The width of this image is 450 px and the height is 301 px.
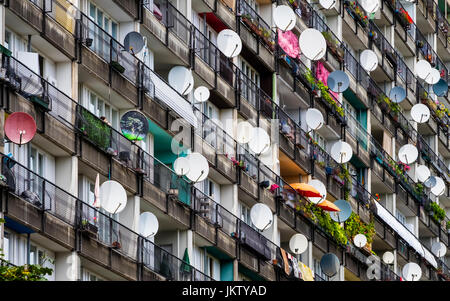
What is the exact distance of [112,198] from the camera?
42.9 metres

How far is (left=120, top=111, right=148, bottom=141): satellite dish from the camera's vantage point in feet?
155

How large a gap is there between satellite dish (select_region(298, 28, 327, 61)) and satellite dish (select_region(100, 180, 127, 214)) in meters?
22.5

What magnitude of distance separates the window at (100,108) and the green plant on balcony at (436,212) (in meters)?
42.8

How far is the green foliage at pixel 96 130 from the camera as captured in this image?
147 ft

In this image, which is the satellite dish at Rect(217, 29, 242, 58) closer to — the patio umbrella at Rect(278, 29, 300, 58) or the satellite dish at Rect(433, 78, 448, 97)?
the patio umbrella at Rect(278, 29, 300, 58)

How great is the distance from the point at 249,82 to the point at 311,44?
13.3 feet

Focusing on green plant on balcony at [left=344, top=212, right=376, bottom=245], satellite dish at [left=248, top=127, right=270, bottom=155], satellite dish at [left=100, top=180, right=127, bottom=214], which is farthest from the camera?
green plant on balcony at [left=344, top=212, right=376, bottom=245]

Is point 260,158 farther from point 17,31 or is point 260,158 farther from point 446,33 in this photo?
point 446,33

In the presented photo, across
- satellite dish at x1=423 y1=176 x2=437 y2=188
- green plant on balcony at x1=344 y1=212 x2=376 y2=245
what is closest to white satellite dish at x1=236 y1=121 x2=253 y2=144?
green plant on balcony at x1=344 y1=212 x2=376 y2=245

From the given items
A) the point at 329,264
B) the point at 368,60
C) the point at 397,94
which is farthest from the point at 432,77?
the point at 329,264

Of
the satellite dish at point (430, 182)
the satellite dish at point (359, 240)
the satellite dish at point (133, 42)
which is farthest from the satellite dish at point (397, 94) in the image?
the satellite dish at point (133, 42)

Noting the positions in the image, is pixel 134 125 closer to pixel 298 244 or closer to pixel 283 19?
pixel 283 19

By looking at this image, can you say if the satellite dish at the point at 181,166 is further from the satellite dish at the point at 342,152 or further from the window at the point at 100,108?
the satellite dish at the point at 342,152

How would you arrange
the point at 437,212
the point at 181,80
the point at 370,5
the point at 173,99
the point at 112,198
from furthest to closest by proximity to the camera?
the point at 437,212, the point at 370,5, the point at 181,80, the point at 173,99, the point at 112,198
